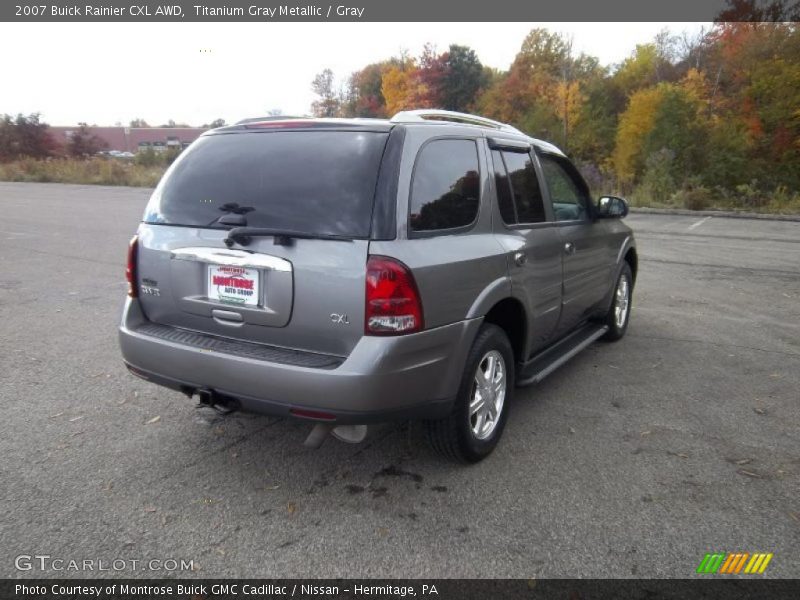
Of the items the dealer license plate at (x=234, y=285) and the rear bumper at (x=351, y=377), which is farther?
the dealer license plate at (x=234, y=285)

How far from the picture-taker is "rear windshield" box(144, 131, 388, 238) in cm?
294

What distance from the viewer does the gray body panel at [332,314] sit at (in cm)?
281

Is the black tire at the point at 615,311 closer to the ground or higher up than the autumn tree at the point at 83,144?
closer to the ground

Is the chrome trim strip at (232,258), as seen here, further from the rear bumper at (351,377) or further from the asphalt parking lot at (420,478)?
the asphalt parking lot at (420,478)

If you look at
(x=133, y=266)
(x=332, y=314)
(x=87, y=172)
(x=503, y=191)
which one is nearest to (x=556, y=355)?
(x=503, y=191)

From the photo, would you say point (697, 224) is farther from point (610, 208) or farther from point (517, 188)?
point (517, 188)

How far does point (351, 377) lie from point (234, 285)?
81 centimetres

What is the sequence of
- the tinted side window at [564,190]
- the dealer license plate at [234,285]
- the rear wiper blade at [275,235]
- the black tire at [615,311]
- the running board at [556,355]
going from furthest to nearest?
the black tire at [615,311] < the tinted side window at [564,190] < the running board at [556,355] < the dealer license plate at [234,285] < the rear wiper blade at [275,235]

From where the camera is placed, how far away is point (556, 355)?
4.46 m

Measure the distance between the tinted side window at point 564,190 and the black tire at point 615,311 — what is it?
1.03 m

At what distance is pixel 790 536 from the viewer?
9.23ft

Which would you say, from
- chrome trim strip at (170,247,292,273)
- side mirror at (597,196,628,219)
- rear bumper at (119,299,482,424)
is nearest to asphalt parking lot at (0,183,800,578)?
rear bumper at (119,299,482,424)

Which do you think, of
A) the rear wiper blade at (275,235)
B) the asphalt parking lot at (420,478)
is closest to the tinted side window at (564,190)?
the asphalt parking lot at (420,478)

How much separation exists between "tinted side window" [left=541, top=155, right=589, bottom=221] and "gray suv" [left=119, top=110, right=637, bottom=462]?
0.77 meters
